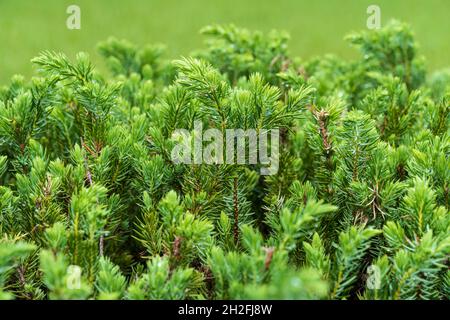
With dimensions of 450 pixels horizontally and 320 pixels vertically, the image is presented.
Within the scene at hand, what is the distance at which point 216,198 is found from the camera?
165cm

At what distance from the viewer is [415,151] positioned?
63.9 inches

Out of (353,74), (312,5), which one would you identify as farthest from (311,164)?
(312,5)

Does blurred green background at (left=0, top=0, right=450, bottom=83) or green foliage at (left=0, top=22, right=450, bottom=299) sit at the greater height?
blurred green background at (left=0, top=0, right=450, bottom=83)

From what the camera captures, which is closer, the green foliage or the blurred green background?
the green foliage

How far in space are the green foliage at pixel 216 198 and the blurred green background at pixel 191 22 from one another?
412cm

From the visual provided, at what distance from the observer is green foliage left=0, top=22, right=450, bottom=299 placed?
4.37 ft

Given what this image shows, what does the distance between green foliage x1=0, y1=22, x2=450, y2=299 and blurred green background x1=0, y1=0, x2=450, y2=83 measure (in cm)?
412

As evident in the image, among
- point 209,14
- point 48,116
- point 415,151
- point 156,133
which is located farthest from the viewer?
point 209,14

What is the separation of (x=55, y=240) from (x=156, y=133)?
515 mm

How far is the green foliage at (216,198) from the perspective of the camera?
1.33 m

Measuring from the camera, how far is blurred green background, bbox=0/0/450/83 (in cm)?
623

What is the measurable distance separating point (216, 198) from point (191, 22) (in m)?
5.78

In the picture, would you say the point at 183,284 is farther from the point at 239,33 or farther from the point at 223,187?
the point at 239,33

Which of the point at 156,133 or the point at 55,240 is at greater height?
the point at 156,133
